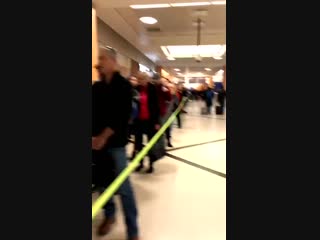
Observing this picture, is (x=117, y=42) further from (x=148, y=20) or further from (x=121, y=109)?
(x=121, y=109)

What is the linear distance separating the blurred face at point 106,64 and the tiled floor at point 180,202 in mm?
1257

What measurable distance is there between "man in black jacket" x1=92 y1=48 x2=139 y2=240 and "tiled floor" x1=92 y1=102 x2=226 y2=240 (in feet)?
1.33

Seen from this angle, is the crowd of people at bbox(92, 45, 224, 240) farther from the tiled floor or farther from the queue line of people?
the queue line of people

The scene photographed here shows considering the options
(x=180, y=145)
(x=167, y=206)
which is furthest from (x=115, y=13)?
(x=167, y=206)

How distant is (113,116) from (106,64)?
0.34m

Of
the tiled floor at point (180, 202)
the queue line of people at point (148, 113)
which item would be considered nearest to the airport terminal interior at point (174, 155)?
the tiled floor at point (180, 202)

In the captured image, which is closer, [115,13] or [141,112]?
[141,112]

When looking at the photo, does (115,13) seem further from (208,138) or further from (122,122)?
(122,122)

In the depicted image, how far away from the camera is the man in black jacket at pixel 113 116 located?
1770 millimetres

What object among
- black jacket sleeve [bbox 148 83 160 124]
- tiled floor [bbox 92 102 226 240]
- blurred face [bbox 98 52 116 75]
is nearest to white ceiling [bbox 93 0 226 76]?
black jacket sleeve [bbox 148 83 160 124]

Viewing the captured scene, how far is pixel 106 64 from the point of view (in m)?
1.74

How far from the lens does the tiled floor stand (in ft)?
7.20

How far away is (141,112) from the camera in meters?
3.74

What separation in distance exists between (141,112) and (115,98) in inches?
77.7
